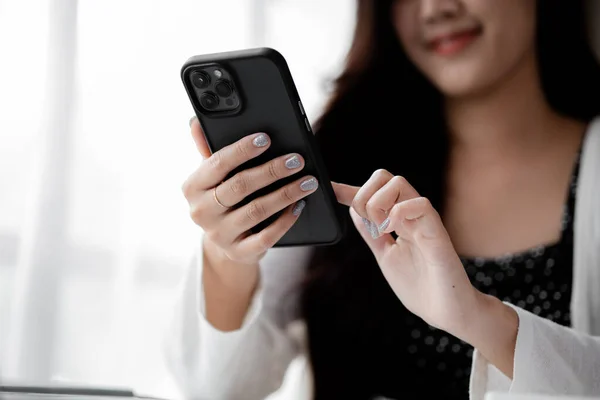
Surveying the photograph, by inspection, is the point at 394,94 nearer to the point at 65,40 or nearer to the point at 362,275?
the point at 362,275

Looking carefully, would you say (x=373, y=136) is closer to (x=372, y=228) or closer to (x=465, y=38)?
(x=465, y=38)

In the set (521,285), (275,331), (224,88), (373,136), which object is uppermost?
(224,88)

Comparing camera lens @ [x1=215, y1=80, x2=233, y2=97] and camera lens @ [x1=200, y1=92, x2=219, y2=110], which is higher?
camera lens @ [x1=215, y1=80, x2=233, y2=97]

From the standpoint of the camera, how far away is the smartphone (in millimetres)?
418

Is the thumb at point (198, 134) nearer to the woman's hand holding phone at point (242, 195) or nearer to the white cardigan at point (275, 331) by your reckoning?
the woman's hand holding phone at point (242, 195)

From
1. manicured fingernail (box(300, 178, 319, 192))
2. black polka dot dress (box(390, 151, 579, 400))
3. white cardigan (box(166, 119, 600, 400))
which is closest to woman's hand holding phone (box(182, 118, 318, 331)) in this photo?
manicured fingernail (box(300, 178, 319, 192))

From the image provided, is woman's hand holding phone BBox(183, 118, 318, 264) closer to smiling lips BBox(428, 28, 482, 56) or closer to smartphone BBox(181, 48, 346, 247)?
smartphone BBox(181, 48, 346, 247)

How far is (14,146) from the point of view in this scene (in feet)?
2.21

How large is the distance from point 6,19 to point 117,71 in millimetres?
125

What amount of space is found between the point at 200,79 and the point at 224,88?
2 centimetres

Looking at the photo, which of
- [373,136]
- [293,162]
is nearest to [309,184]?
[293,162]

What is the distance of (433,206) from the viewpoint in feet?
2.05

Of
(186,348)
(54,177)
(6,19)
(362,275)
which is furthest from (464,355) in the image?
(6,19)

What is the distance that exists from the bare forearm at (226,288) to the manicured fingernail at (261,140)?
16cm
